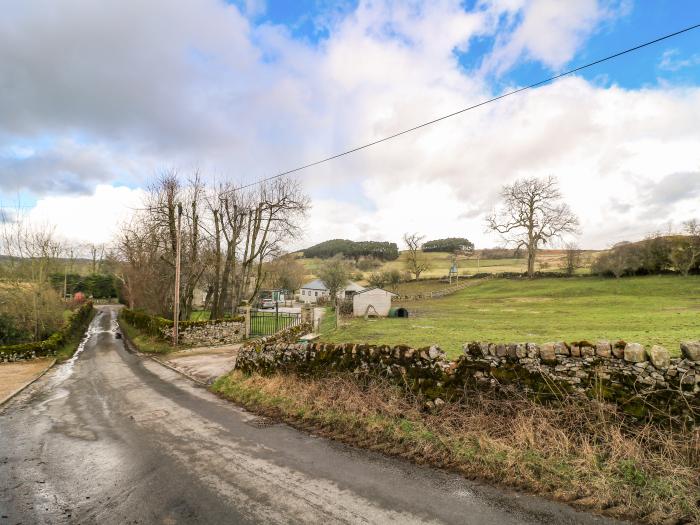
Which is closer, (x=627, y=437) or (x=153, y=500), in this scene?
(x=153, y=500)

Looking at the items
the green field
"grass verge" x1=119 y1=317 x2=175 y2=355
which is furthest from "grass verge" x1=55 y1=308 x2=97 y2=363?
the green field

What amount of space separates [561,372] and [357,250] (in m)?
121

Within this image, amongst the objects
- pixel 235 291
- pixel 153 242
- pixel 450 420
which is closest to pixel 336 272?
pixel 235 291

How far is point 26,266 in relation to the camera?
28.5 meters

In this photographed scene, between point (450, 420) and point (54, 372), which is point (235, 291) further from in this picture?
point (450, 420)

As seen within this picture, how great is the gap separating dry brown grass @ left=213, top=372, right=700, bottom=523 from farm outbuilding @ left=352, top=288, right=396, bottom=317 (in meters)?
22.4

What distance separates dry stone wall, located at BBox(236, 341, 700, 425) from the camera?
5.53 meters

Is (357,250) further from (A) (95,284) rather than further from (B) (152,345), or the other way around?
(B) (152,345)

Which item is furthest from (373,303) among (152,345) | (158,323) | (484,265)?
(484,265)

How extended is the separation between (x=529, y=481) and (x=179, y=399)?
1011cm

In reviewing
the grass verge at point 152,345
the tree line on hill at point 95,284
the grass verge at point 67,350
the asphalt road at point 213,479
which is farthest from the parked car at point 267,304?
the asphalt road at point 213,479

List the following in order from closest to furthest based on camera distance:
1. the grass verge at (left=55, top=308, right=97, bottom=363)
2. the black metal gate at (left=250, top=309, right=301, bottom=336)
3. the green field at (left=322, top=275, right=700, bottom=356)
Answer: the green field at (left=322, top=275, right=700, bottom=356)
the grass verge at (left=55, top=308, right=97, bottom=363)
the black metal gate at (left=250, top=309, right=301, bottom=336)

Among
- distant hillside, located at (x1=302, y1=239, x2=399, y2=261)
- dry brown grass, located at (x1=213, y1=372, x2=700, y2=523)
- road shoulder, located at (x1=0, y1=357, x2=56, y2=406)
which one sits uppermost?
distant hillside, located at (x1=302, y1=239, x2=399, y2=261)

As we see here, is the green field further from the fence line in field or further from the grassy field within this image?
Result: the grassy field
